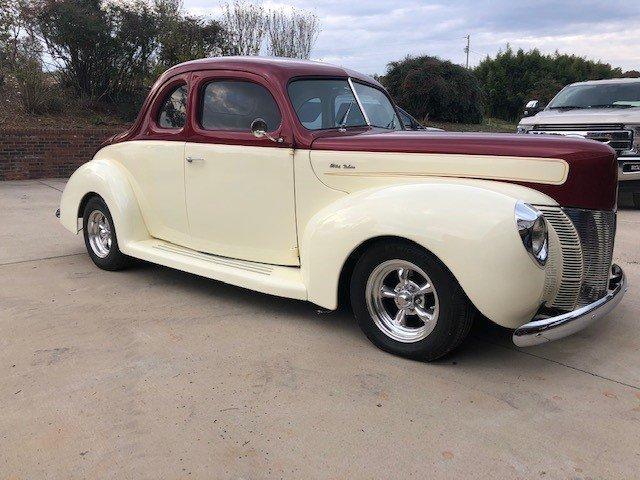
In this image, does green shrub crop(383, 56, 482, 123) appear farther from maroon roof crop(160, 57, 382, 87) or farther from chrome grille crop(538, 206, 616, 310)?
chrome grille crop(538, 206, 616, 310)

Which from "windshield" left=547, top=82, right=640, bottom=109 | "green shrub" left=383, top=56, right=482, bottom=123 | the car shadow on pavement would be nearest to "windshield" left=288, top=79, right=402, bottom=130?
the car shadow on pavement

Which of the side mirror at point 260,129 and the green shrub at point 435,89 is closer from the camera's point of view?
the side mirror at point 260,129

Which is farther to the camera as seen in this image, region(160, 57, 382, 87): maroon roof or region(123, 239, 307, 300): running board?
region(160, 57, 382, 87): maroon roof

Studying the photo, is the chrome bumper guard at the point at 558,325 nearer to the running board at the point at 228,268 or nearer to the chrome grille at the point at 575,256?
the chrome grille at the point at 575,256

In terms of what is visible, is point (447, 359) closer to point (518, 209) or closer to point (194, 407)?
point (518, 209)

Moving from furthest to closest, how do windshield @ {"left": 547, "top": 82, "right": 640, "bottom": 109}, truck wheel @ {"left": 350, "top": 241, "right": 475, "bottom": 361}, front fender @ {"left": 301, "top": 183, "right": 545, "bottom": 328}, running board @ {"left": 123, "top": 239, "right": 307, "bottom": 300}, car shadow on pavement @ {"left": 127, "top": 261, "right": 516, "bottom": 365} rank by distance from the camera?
windshield @ {"left": 547, "top": 82, "right": 640, "bottom": 109}
running board @ {"left": 123, "top": 239, "right": 307, "bottom": 300}
car shadow on pavement @ {"left": 127, "top": 261, "right": 516, "bottom": 365}
truck wheel @ {"left": 350, "top": 241, "right": 475, "bottom": 361}
front fender @ {"left": 301, "top": 183, "right": 545, "bottom": 328}

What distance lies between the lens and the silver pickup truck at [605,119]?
8.45 m

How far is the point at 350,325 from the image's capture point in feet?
13.3

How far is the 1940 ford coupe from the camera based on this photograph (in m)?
3.08

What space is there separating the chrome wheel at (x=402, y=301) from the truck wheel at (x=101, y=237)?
2.63 metres

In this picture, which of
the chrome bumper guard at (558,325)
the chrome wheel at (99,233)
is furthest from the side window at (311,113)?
the chrome wheel at (99,233)

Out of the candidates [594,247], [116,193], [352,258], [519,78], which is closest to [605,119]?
[594,247]

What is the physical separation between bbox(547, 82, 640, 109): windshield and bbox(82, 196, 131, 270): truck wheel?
7.77 meters

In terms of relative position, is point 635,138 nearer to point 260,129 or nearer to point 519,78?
point 260,129
